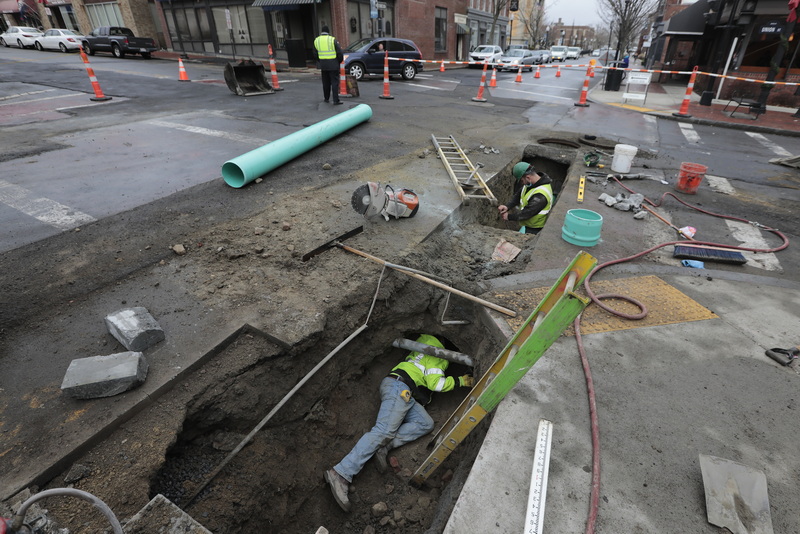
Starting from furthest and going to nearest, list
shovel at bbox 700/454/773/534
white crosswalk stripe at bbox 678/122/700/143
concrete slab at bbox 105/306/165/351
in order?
white crosswalk stripe at bbox 678/122/700/143 → concrete slab at bbox 105/306/165/351 → shovel at bbox 700/454/773/534

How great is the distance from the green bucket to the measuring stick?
2.95 meters

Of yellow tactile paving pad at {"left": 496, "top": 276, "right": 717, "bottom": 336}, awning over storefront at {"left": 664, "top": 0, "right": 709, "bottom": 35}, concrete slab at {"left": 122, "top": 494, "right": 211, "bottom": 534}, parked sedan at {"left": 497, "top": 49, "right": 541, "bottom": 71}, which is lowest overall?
yellow tactile paving pad at {"left": 496, "top": 276, "right": 717, "bottom": 336}

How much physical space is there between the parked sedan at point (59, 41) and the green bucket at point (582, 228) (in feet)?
104

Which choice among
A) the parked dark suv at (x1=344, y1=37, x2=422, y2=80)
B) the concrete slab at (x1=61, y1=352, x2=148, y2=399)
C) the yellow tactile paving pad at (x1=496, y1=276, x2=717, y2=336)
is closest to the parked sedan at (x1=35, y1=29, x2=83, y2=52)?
the parked dark suv at (x1=344, y1=37, x2=422, y2=80)

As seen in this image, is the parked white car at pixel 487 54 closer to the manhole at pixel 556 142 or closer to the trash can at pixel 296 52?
the trash can at pixel 296 52

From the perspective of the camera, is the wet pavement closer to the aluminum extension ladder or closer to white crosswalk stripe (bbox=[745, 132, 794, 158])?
the aluminum extension ladder

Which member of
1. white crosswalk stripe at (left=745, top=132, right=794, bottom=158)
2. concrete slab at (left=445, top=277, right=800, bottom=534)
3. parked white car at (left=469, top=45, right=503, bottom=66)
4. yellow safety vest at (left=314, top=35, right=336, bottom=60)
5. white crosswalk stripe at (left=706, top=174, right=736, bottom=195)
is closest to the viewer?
concrete slab at (left=445, top=277, right=800, bottom=534)

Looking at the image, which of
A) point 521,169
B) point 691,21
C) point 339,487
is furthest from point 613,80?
point 339,487

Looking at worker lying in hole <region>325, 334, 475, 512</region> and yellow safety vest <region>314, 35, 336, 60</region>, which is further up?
yellow safety vest <region>314, 35, 336, 60</region>

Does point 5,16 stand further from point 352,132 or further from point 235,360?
point 235,360

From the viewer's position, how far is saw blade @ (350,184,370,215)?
491cm

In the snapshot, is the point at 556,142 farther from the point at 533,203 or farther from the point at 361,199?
the point at 361,199

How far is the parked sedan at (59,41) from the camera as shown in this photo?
2477cm

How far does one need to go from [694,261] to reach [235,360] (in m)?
5.15
